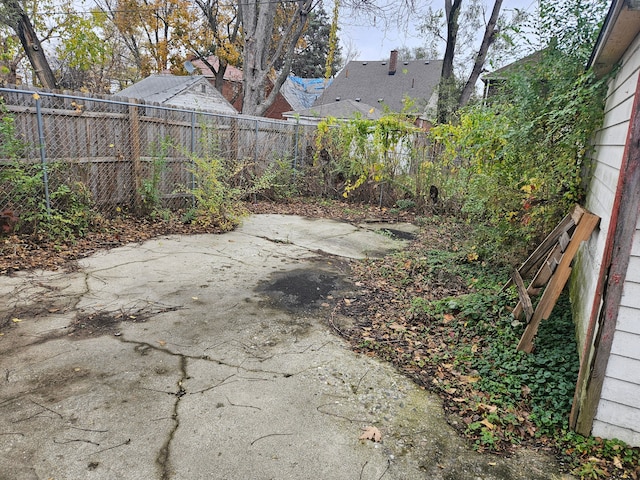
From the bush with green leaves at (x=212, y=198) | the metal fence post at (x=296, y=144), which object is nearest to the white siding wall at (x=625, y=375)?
the bush with green leaves at (x=212, y=198)

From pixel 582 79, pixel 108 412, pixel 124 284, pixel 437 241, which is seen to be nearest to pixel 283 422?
pixel 108 412

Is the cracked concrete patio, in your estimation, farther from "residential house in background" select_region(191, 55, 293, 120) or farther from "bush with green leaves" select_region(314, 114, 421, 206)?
"residential house in background" select_region(191, 55, 293, 120)

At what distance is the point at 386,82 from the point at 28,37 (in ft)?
56.4

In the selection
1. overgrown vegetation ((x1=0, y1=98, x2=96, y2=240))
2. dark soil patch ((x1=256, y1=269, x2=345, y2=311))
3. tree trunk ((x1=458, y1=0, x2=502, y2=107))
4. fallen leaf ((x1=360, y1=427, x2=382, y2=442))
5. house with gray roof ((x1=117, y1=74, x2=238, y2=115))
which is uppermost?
tree trunk ((x1=458, y1=0, x2=502, y2=107))

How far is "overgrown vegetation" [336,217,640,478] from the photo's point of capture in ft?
7.27

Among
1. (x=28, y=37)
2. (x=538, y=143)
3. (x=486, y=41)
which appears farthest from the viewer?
(x=28, y=37)

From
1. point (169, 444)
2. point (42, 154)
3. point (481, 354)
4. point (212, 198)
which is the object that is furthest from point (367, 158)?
point (169, 444)

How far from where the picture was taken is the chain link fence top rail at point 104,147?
15.2ft

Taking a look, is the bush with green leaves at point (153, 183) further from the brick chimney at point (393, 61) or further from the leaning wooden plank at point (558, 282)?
the brick chimney at point (393, 61)

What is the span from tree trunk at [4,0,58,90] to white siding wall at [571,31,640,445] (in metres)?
15.2

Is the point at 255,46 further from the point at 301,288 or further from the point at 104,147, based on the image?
the point at 301,288

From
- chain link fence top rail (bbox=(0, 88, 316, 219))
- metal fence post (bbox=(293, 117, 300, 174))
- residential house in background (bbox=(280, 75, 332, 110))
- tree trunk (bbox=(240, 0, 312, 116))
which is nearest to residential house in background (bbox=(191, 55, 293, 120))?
residential house in background (bbox=(280, 75, 332, 110))

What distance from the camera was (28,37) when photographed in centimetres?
1342

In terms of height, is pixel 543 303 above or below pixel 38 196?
below
